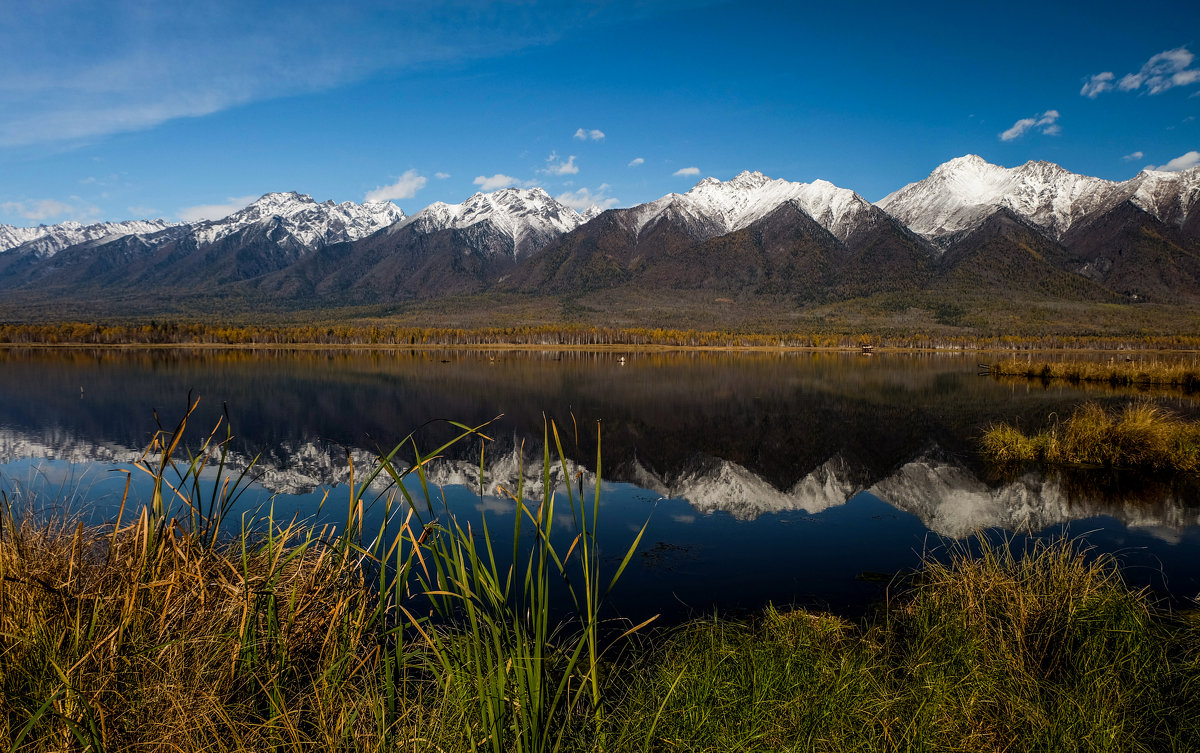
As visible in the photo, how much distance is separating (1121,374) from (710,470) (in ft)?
140

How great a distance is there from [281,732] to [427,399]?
123 ft

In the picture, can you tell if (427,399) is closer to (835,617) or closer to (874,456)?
(874,456)

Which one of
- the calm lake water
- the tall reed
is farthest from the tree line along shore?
the tall reed

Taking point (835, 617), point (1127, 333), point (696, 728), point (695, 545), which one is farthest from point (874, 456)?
point (1127, 333)

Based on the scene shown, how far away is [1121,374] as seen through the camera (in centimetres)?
4578

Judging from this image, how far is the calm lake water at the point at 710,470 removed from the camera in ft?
37.2

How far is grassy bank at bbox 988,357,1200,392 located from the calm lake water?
5.39 metres

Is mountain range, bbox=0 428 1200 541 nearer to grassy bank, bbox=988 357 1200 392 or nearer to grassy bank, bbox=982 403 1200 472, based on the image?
grassy bank, bbox=982 403 1200 472

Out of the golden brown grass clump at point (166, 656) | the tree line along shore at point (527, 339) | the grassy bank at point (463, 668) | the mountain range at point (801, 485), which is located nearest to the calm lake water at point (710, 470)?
the mountain range at point (801, 485)

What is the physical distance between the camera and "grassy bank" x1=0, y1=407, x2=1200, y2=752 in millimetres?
3426

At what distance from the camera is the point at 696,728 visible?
4.42 m

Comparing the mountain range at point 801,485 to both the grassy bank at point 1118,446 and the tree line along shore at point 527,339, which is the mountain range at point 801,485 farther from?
the tree line along shore at point 527,339

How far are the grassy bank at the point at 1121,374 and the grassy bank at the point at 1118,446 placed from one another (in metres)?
28.6

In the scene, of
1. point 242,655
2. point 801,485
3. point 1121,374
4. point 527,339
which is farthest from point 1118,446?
point 527,339
